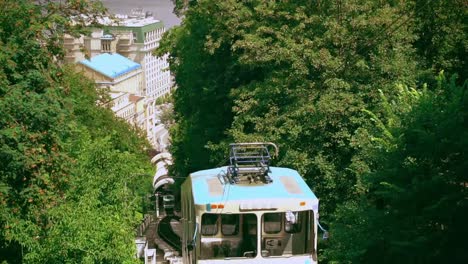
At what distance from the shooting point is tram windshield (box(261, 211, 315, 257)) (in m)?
13.1

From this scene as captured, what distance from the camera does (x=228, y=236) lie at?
13078mm

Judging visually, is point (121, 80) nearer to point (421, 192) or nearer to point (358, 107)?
point (358, 107)

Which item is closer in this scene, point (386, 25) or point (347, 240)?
point (347, 240)

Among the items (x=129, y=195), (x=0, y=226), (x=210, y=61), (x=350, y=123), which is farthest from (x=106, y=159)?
(x=210, y=61)

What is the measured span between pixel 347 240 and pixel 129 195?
15.0 ft

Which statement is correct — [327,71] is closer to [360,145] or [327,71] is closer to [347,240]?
[360,145]

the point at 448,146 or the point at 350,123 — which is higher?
the point at 448,146

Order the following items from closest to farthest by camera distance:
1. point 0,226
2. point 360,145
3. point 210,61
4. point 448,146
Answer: point 448,146 < point 0,226 < point 360,145 < point 210,61

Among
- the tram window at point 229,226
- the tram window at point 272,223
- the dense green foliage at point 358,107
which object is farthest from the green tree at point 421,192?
the tram window at point 229,226

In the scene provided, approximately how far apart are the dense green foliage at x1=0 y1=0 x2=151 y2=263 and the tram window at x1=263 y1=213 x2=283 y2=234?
9.03ft

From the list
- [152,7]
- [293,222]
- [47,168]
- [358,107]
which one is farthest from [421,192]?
[152,7]

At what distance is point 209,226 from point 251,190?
87 centimetres

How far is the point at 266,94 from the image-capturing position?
23469mm

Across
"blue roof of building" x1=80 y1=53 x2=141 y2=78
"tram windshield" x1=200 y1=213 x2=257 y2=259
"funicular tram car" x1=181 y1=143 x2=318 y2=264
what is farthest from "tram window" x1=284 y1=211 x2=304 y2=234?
"blue roof of building" x1=80 y1=53 x2=141 y2=78
